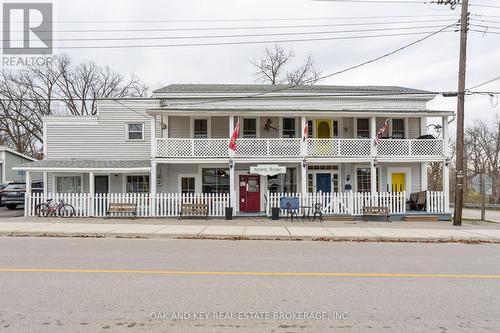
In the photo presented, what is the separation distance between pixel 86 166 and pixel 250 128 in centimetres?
879

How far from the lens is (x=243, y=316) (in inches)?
200

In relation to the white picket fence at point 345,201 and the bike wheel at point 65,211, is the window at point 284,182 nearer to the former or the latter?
the white picket fence at point 345,201

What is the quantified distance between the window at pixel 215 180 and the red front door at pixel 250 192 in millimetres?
903

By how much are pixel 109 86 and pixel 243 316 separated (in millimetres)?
49149

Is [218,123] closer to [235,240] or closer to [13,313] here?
[235,240]

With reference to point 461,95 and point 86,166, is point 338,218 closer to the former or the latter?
point 461,95

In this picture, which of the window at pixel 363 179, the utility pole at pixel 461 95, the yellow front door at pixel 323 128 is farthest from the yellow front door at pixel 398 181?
the utility pole at pixel 461 95

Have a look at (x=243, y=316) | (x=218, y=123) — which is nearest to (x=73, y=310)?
(x=243, y=316)


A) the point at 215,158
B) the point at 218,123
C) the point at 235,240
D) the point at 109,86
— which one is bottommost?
the point at 235,240

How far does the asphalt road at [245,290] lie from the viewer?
16.0 feet

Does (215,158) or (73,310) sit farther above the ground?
(215,158)

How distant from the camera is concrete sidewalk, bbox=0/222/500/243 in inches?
514

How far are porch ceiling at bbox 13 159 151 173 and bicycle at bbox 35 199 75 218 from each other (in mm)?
2007
